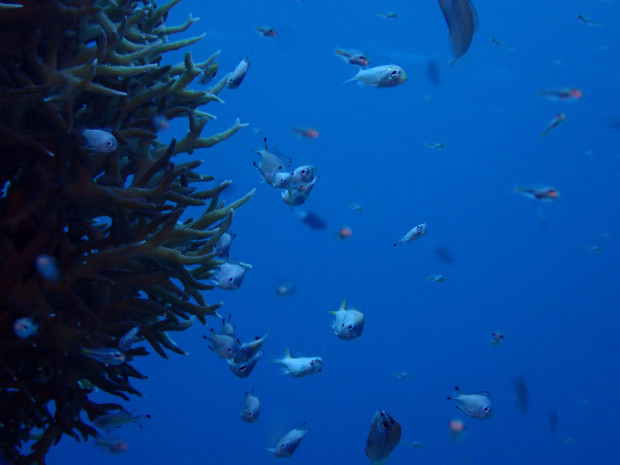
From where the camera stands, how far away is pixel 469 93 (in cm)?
3097

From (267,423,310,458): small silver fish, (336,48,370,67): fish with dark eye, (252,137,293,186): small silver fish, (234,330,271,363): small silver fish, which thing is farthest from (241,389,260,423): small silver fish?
(336,48,370,67): fish with dark eye

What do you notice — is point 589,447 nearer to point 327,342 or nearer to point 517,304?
point 517,304

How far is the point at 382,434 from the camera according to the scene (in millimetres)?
3473

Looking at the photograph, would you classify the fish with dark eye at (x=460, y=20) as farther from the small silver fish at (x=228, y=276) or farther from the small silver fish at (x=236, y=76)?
the small silver fish at (x=236, y=76)

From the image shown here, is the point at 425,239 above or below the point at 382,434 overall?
below

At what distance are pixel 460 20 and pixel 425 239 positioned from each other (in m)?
33.9

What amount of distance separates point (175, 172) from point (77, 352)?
1294mm

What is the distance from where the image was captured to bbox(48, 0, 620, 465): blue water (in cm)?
2642

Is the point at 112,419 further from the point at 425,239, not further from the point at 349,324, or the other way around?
the point at 425,239

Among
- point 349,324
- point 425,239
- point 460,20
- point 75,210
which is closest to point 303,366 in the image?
point 349,324

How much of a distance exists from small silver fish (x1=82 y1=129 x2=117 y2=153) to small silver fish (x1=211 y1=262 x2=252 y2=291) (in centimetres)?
184

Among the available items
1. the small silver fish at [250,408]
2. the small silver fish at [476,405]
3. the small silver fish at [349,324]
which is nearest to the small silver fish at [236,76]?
the small silver fish at [349,324]

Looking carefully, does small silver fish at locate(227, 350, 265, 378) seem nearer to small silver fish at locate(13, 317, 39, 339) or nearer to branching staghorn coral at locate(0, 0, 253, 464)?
branching staghorn coral at locate(0, 0, 253, 464)

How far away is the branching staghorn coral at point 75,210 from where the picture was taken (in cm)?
284
